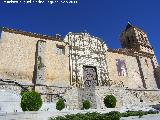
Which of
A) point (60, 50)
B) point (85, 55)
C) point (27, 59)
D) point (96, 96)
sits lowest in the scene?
point (96, 96)

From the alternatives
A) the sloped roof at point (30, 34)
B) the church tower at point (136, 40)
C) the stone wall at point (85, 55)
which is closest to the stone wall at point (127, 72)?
the stone wall at point (85, 55)

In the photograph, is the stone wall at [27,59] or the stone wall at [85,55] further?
the stone wall at [85,55]

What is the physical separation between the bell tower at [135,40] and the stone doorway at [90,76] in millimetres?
9983

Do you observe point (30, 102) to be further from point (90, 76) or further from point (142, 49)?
point (142, 49)

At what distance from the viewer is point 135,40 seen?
116 feet

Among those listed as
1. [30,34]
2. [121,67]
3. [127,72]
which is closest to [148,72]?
[127,72]

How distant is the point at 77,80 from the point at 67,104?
4963 millimetres

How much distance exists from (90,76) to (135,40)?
12.3 meters

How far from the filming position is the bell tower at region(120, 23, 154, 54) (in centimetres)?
3497

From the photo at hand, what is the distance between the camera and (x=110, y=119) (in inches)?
430

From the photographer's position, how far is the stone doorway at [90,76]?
26663 mm

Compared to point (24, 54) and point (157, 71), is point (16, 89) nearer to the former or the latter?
point (24, 54)

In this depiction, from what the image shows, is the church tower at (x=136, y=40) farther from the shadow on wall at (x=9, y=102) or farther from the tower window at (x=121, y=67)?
the shadow on wall at (x=9, y=102)

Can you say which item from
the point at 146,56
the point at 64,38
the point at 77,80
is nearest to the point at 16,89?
the point at 77,80
